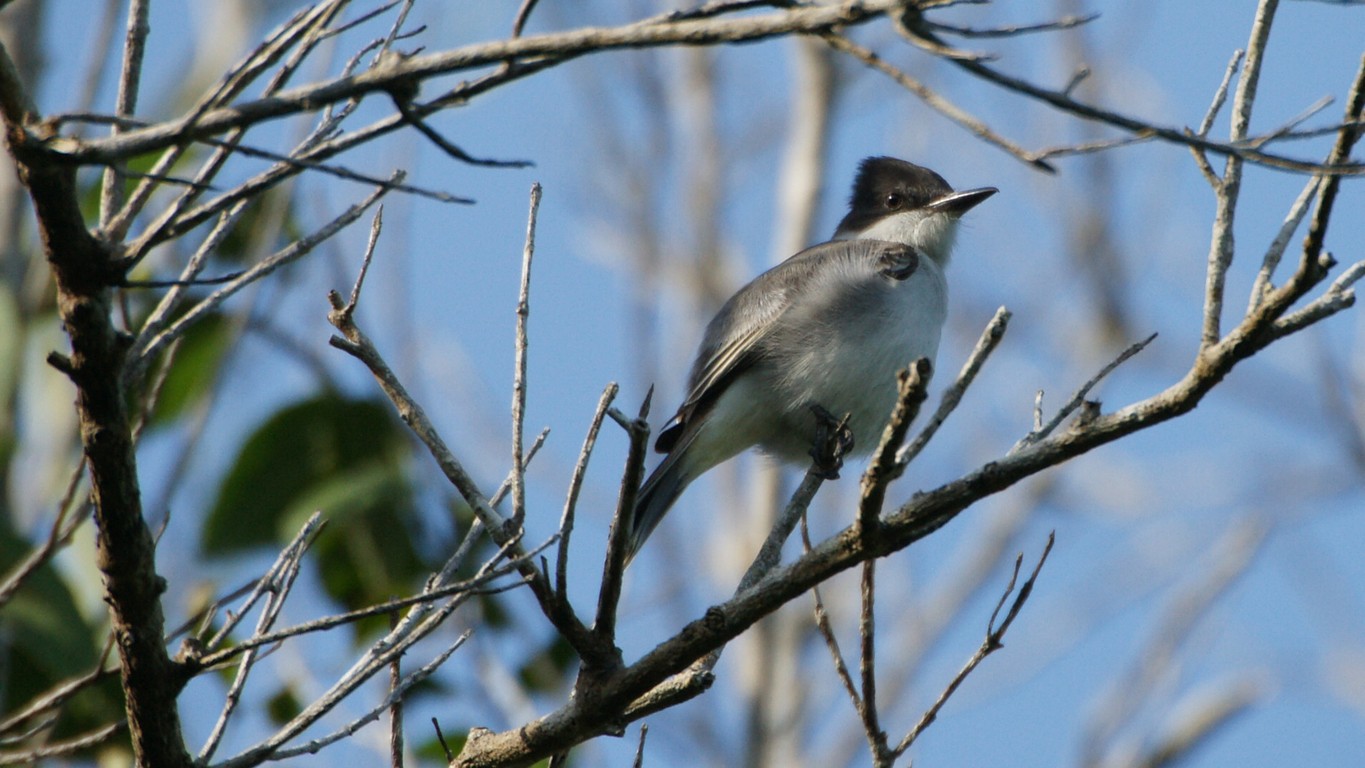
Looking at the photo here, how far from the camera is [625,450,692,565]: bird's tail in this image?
4.30 meters

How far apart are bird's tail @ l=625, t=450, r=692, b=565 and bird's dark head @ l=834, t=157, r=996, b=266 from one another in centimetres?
164

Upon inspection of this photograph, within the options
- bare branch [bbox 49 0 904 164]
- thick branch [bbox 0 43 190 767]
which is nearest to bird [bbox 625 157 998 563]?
thick branch [bbox 0 43 190 767]

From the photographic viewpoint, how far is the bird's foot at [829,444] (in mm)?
3553

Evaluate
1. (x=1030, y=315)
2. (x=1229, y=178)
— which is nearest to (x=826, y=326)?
(x=1229, y=178)

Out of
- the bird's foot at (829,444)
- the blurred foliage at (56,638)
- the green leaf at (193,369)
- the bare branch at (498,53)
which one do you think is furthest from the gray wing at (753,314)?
the bare branch at (498,53)

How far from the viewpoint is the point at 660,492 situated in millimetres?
4453

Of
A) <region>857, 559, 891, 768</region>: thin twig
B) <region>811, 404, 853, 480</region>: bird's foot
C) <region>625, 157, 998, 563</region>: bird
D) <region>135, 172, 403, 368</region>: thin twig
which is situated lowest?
<region>857, 559, 891, 768</region>: thin twig

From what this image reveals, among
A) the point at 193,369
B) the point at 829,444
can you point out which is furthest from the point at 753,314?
the point at 193,369

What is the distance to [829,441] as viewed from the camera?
3.61 metres

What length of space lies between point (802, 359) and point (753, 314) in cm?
32

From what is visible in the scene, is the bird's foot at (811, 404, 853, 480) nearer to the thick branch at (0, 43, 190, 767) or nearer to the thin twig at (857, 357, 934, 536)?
the thin twig at (857, 357, 934, 536)

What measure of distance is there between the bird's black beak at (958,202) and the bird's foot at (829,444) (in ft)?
4.77

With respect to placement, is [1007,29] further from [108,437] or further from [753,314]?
[753,314]

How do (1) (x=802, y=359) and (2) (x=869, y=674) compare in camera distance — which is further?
(1) (x=802, y=359)
